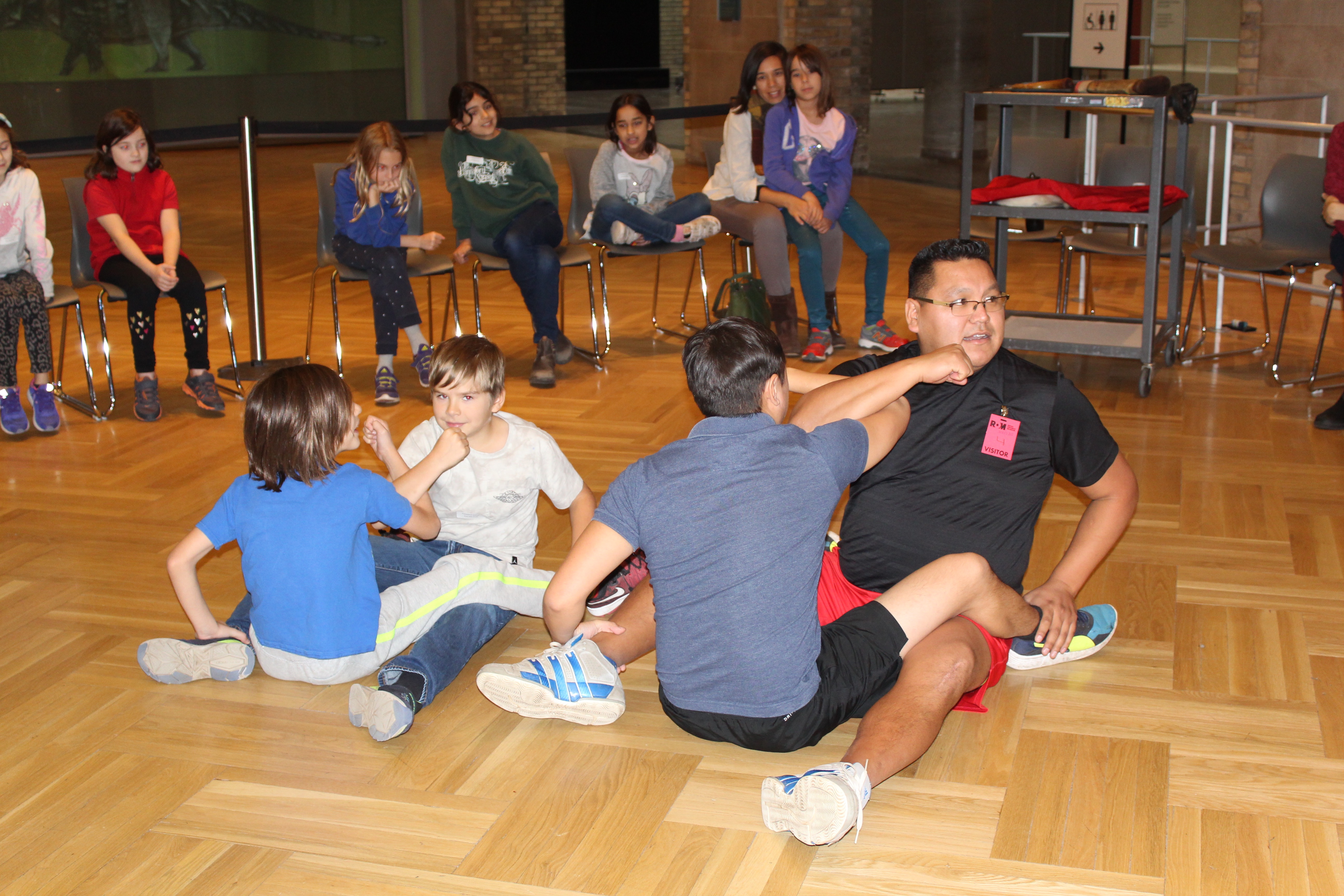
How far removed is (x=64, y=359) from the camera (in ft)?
17.8

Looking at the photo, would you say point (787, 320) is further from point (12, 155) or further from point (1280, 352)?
point (12, 155)

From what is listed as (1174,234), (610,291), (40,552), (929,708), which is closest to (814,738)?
(929,708)

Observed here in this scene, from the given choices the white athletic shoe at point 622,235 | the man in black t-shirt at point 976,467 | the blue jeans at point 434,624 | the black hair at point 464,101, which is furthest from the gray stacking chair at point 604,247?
the man in black t-shirt at point 976,467

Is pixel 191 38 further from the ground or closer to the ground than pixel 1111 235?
further from the ground

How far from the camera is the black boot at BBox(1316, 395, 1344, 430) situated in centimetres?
459

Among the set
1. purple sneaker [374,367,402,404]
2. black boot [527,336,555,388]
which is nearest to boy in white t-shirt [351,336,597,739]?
purple sneaker [374,367,402,404]

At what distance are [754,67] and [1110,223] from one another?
164cm

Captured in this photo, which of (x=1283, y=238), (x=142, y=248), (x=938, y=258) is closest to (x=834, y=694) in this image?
(x=938, y=258)

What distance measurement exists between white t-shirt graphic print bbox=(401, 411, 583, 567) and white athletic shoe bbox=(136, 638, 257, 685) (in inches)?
21.2

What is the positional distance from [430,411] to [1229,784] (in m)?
3.27

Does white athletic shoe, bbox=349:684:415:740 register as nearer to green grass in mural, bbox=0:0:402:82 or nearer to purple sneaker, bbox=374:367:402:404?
purple sneaker, bbox=374:367:402:404

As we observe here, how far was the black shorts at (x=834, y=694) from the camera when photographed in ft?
7.77

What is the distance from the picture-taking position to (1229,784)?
96.3 inches

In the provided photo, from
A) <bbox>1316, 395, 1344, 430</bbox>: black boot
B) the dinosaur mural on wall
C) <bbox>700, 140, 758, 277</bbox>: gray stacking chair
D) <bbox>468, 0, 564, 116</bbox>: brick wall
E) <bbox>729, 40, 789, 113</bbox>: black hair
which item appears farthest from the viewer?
<bbox>468, 0, 564, 116</bbox>: brick wall
